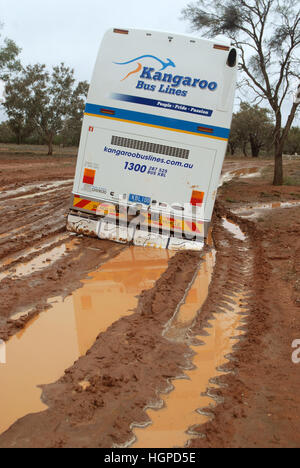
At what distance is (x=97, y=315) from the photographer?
19.4 ft

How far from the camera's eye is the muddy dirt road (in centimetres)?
360

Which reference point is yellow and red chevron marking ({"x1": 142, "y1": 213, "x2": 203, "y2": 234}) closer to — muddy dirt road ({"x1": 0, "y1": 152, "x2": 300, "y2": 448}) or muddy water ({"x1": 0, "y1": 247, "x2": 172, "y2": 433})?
muddy dirt road ({"x1": 0, "y1": 152, "x2": 300, "y2": 448})

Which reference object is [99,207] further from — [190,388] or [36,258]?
[190,388]

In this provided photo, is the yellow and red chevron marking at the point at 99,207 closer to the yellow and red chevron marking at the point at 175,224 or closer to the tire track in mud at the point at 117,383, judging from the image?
the yellow and red chevron marking at the point at 175,224

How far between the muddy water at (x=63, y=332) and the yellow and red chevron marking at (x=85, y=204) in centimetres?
146

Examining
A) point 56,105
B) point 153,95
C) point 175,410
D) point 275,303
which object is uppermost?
point 56,105

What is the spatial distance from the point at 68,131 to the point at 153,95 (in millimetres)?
34053

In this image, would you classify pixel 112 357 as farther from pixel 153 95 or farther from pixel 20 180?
pixel 20 180

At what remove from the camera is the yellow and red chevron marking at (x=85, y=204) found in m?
9.11

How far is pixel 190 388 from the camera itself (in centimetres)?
426

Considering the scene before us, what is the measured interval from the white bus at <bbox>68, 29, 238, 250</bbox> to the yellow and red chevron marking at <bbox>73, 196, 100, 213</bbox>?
0.02 meters

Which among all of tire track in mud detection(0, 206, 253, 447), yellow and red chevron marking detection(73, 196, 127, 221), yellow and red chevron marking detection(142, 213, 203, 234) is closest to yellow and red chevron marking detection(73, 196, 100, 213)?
yellow and red chevron marking detection(73, 196, 127, 221)

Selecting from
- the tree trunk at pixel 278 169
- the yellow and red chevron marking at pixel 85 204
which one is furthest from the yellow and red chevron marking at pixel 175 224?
the tree trunk at pixel 278 169
